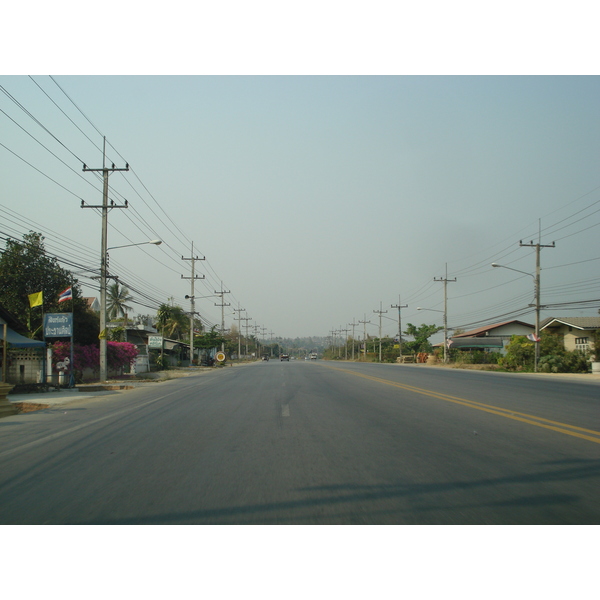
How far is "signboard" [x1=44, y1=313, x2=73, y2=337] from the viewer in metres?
22.3

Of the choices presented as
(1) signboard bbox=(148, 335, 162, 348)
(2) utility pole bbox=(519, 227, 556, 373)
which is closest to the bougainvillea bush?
(1) signboard bbox=(148, 335, 162, 348)

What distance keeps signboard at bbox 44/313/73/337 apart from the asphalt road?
36.1ft

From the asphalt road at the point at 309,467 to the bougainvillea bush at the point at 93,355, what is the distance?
45.2ft

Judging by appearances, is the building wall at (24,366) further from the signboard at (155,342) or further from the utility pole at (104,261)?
the signboard at (155,342)

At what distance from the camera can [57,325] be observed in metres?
22.4

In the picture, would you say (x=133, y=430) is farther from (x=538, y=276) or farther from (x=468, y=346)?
(x=468, y=346)

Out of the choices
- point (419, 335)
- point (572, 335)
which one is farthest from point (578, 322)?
point (419, 335)

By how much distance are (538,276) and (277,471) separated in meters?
40.0

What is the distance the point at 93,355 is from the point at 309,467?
2629cm

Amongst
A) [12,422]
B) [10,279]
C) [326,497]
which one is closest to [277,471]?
[326,497]

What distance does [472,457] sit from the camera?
22.7 ft

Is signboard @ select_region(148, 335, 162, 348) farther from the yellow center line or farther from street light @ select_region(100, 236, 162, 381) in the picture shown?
the yellow center line

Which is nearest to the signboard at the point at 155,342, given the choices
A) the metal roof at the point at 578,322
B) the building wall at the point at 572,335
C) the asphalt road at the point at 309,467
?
the asphalt road at the point at 309,467

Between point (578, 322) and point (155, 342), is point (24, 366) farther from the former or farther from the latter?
point (578, 322)
